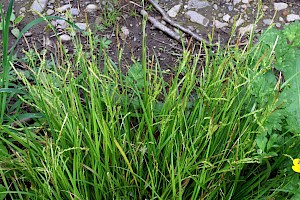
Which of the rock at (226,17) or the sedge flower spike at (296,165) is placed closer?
the sedge flower spike at (296,165)

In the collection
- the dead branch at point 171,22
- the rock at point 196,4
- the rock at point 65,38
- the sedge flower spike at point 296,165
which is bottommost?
the sedge flower spike at point 296,165

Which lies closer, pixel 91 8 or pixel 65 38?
pixel 65 38

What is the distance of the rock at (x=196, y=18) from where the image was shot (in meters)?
2.46

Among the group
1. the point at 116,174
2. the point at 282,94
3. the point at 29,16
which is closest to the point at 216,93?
the point at 282,94

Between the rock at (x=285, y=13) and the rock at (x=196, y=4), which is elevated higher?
the rock at (x=196, y=4)

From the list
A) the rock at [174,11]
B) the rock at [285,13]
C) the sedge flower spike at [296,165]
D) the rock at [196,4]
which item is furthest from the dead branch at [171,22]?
the sedge flower spike at [296,165]

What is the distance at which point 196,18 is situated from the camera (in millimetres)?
2482

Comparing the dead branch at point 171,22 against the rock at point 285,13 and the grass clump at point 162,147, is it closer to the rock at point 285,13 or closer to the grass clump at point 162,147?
the rock at point 285,13

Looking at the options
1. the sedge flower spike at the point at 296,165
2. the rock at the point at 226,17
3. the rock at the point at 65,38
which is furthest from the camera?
the rock at the point at 226,17

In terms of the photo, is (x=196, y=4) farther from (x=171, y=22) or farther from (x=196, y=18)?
(x=171, y=22)

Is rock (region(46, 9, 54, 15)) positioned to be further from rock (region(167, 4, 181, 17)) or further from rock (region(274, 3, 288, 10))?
rock (region(274, 3, 288, 10))

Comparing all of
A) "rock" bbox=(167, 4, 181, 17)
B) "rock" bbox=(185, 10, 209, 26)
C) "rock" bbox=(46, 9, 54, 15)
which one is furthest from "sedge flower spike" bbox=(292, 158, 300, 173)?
"rock" bbox=(46, 9, 54, 15)

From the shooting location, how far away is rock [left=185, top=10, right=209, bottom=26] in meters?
2.46

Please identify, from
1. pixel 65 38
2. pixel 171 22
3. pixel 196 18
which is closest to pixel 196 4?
pixel 196 18
